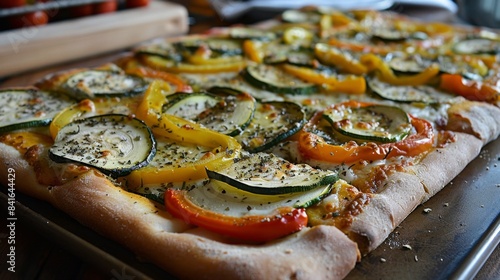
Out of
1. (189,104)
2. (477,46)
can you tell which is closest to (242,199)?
(189,104)

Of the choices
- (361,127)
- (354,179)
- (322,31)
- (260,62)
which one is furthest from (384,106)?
(322,31)

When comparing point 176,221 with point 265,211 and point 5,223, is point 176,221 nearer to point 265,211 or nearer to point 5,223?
point 265,211

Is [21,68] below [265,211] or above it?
below

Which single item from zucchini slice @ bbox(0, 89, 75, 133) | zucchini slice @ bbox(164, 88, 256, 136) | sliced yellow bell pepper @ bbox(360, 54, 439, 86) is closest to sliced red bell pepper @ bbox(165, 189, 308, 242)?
zucchini slice @ bbox(164, 88, 256, 136)

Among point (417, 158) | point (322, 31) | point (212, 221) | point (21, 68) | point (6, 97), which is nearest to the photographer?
point (212, 221)

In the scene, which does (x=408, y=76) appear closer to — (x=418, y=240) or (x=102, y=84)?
(x=418, y=240)

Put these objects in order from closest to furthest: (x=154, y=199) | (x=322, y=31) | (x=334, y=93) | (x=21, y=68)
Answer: (x=154, y=199), (x=334, y=93), (x=21, y=68), (x=322, y=31)

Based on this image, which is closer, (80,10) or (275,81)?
(275,81)
